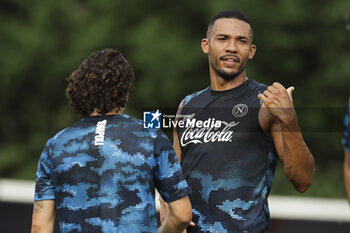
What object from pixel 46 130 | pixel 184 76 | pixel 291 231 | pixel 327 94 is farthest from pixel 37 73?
pixel 291 231

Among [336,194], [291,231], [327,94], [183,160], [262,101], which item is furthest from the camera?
[327,94]

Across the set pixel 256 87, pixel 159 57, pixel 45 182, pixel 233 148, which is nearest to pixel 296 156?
pixel 233 148

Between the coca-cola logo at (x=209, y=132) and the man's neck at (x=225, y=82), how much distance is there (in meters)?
0.27

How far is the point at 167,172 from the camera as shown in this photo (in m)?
3.71

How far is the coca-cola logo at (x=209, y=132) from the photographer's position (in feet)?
14.7

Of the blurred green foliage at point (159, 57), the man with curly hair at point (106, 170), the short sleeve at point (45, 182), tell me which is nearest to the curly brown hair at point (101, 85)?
the man with curly hair at point (106, 170)

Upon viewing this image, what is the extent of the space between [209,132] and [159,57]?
14538 mm

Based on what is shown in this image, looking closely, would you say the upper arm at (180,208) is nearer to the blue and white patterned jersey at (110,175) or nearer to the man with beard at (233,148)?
the blue and white patterned jersey at (110,175)

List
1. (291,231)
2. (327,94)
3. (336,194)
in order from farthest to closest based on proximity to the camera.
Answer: (327,94), (336,194), (291,231)

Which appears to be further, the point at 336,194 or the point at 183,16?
the point at 183,16

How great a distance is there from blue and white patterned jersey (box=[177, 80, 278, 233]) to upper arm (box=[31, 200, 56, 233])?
1125 millimetres

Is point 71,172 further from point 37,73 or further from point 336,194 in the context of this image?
point 37,73

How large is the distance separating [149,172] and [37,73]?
57.2 feet

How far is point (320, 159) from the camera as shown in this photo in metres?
18.5
